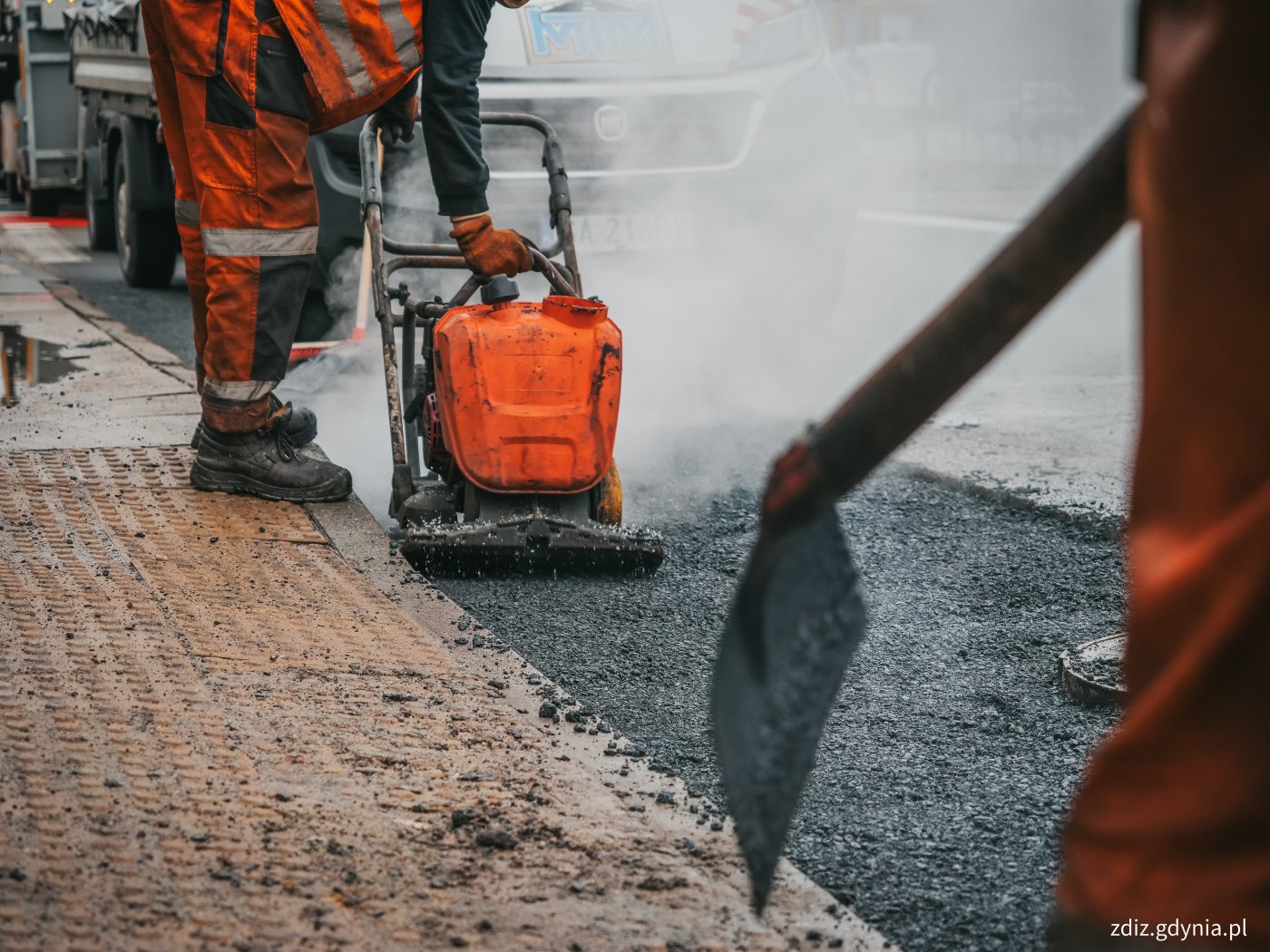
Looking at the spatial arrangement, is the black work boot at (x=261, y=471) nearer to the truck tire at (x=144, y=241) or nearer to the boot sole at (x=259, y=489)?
the boot sole at (x=259, y=489)

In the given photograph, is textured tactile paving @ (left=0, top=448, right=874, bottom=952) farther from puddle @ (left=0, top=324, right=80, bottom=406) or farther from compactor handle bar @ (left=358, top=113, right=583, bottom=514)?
puddle @ (left=0, top=324, right=80, bottom=406)

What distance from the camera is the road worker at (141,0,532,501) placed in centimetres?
371

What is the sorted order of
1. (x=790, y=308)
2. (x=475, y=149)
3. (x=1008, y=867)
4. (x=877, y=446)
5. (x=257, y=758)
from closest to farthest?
(x=877, y=446)
(x=1008, y=867)
(x=257, y=758)
(x=475, y=149)
(x=790, y=308)

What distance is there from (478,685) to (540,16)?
368cm

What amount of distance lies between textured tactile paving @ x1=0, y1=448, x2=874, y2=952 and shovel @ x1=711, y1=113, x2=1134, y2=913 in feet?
2.53

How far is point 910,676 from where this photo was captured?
10.2ft

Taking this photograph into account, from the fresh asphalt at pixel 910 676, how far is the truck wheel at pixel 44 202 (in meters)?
10.7

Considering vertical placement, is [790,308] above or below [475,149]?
below

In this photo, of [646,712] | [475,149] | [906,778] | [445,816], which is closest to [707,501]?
[475,149]

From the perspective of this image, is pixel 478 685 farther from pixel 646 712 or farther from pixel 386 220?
pixel 386 220

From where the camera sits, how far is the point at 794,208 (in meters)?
6.11

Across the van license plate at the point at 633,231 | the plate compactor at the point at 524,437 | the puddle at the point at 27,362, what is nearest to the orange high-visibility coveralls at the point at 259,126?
the plate compactor at the point at 524,437

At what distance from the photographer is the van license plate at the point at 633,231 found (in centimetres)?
574

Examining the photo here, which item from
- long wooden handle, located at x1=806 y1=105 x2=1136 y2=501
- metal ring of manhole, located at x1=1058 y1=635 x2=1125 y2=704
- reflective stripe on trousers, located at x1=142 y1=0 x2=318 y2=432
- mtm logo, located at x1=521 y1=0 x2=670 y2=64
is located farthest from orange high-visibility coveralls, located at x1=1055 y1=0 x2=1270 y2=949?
mtm logo, located at x1=521 y1=0 x2=670 y2=64
